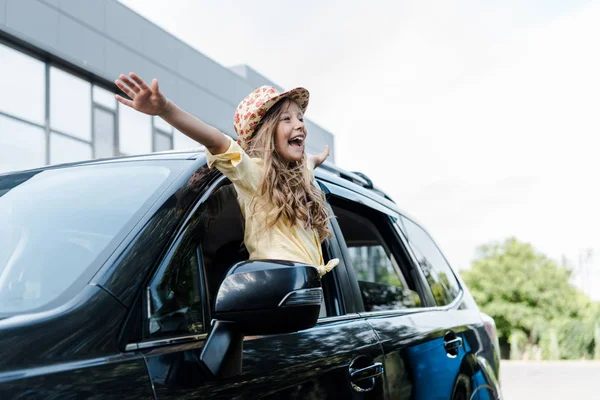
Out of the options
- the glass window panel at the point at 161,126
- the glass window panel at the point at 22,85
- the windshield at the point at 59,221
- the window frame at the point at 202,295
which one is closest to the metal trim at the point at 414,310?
the window frame at the point at 202,295

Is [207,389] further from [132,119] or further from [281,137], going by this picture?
[132,119]

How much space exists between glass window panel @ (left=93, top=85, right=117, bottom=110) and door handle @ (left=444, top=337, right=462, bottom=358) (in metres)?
15.5

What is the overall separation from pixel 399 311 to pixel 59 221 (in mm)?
1558

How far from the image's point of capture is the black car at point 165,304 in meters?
1.38

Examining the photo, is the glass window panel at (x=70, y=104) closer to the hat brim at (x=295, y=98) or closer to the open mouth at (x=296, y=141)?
the hat brim at (x=295, y=98)

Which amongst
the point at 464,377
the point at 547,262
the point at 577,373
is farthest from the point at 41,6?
the point at 547,262

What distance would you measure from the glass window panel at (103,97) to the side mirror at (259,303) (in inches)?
660

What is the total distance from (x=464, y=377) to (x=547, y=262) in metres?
70.4

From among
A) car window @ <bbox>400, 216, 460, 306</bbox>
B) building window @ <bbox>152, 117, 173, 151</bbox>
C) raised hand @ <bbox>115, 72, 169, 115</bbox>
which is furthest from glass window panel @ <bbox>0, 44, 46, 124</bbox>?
raised hand @ <bbox>115, 72, 169, 115</bbox>

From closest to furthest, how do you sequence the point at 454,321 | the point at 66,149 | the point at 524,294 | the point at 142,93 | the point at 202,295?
the point at 142,93 → the point at 202,295 → the point at 454,321 → the point at 66,149 → the point at 524,294

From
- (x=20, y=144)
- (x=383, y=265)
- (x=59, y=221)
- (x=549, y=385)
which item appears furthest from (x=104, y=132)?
(x=59, y=221)

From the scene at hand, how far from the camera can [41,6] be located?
625 inches

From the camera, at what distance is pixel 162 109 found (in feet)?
5.83

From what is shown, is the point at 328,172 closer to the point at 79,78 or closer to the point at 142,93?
the point at 142,93
